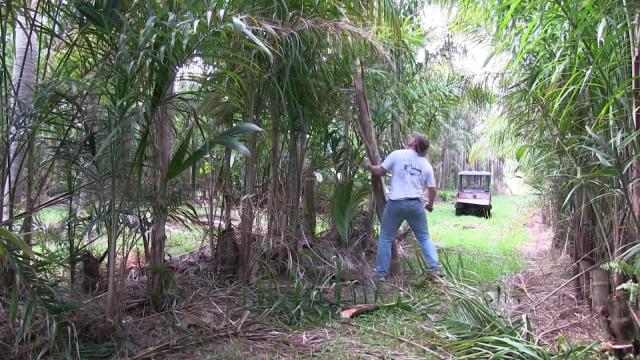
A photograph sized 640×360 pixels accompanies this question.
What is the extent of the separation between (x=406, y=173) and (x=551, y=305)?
66.3 inches

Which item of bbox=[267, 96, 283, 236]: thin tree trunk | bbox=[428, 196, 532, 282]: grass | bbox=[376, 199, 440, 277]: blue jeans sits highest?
bbox=[267, 96, 283, 236]: thin tree trunk

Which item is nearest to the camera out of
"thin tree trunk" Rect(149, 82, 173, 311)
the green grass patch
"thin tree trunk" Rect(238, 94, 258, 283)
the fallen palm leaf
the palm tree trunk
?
the palm tree trunk

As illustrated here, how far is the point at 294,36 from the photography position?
396 centimetres

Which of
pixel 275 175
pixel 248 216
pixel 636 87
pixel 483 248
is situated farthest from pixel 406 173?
pixel 483 248

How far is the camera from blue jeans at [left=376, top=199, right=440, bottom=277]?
4898 mm

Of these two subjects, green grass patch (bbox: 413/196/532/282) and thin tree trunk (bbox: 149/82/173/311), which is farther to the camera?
green grass patch (bbox: 413/196/532/282)

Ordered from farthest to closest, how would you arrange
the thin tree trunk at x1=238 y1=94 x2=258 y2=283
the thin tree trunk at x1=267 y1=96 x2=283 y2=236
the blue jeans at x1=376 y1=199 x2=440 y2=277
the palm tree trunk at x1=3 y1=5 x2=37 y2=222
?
the blue jeans at x1=376 y1=199 x2=440 y2=277 → the thin tree trunk at x1=267 y1=96 x2=283 y2=236 → the thin tree trunk at x1=238 y1=94 x2=258 y2=283 → the palm tree trunk at x1=3 y1=5 x2=37 y2=222

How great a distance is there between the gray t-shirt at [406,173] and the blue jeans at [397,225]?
8cm

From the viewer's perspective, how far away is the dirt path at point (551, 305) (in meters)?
3.35

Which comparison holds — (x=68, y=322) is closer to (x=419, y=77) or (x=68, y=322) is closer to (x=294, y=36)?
(x=294, y=36)

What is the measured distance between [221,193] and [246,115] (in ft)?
2.45

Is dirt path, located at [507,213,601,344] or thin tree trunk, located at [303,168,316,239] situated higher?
thin tree trunk, located at [303,168,316,239]

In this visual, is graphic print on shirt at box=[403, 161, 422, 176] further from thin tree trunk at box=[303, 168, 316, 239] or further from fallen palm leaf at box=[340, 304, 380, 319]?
fallen palm leaf at box=[340, 304, 380, 319]

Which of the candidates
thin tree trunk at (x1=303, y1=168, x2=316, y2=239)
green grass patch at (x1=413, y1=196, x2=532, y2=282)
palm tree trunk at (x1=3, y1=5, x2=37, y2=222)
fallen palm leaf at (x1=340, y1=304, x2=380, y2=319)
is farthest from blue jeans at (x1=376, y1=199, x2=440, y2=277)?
palm tree trunk at (x1=3, y1=5, x2=37, y2=222)
